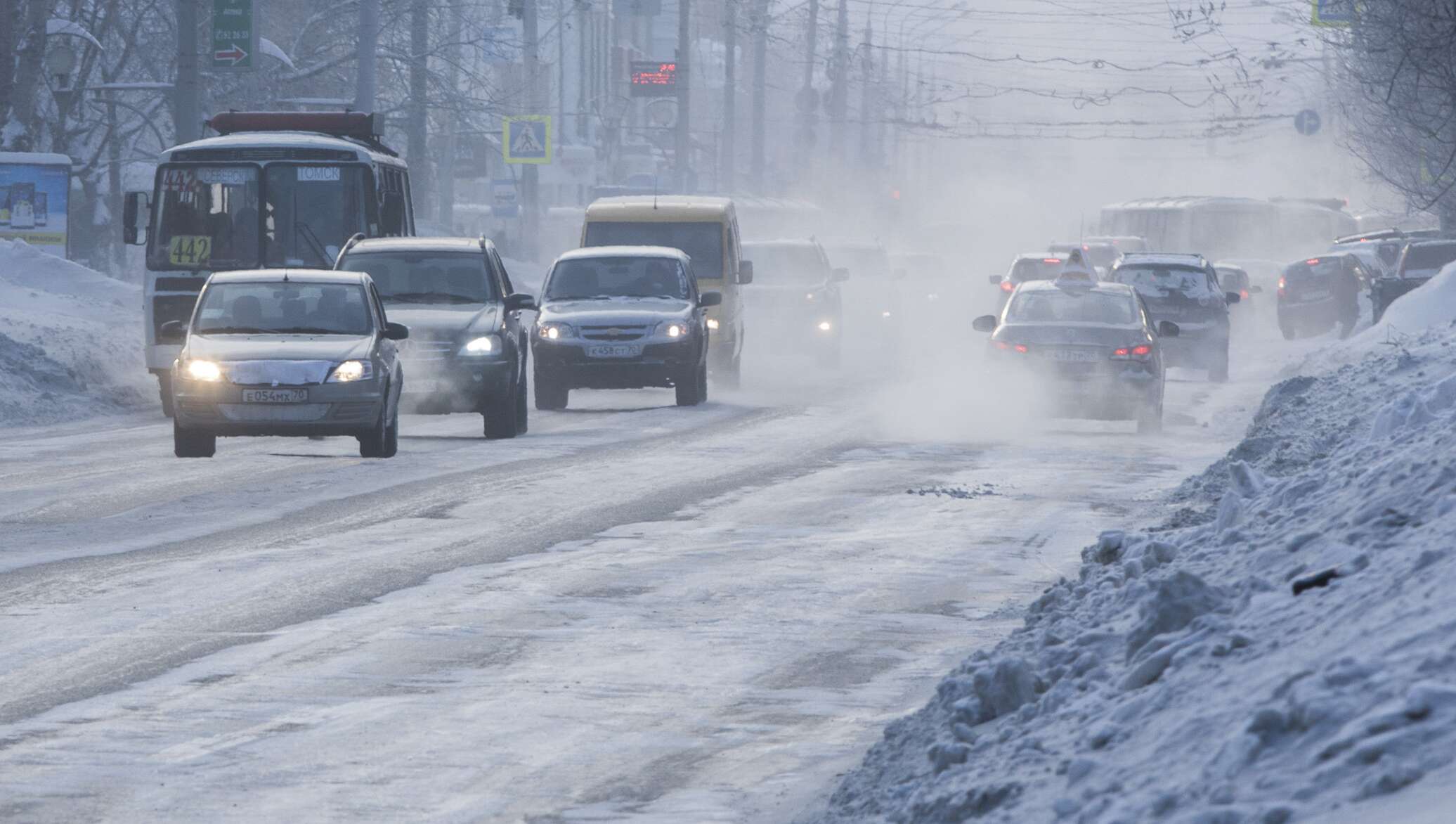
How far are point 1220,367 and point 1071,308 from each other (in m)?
9.31

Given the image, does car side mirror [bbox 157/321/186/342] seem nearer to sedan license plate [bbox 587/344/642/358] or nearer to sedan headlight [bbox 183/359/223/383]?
sedan headlight [bbox 183/359/223/383]

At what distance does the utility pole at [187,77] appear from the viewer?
27.5 metres

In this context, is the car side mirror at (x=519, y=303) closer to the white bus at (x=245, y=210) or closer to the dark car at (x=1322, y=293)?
the white bus at (x=245, y=210)

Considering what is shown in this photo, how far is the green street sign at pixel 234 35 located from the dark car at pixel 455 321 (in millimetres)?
10923

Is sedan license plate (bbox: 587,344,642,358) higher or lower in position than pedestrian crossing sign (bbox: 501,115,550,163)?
lower

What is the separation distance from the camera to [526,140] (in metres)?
52.7

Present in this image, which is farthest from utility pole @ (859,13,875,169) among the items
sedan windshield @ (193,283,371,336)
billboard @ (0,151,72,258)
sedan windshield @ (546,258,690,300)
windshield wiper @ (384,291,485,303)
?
sedan windshield @ (193,283,371,336)

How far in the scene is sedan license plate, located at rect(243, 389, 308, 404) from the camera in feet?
54.1

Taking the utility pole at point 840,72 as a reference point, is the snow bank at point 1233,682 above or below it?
below

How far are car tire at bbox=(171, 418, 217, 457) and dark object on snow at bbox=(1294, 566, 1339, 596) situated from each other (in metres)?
11.9

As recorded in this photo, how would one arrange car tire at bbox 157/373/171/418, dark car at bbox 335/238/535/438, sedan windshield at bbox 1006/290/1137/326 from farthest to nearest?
car tire at bbox 157/373/171/418 → sedan windshield at bbox 1006/290/1137/326 → dark car at bbox 335/238/535/438

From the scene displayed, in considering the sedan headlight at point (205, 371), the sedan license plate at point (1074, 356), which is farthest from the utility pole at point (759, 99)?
the sedan headlight at point (205, 371)

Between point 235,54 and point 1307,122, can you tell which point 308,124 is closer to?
point 235,54

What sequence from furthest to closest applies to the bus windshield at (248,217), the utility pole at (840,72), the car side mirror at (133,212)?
1. the utility pole at (840,72)
2. the bus windshield at (248,217)
3. the car side mirror at (133,212)
